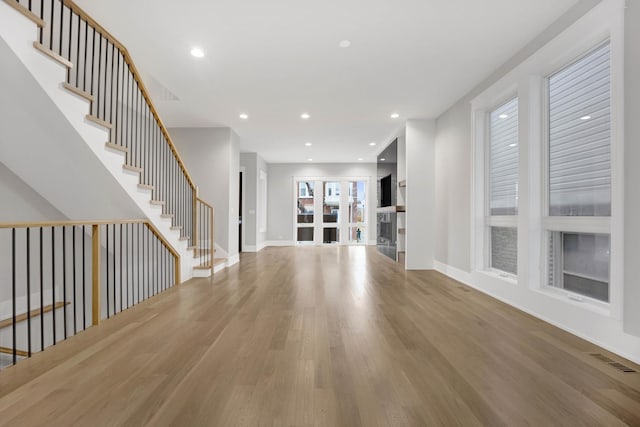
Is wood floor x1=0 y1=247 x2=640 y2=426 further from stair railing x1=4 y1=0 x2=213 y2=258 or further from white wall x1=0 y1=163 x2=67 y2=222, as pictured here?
white wall x1=0 y1=163 x2=67 y2=222

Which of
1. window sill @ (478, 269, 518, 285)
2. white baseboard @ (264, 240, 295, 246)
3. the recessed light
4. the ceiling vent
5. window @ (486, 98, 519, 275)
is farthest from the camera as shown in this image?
white baseboard @ (264, 240, 295, 246)

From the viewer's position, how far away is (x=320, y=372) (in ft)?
5.93

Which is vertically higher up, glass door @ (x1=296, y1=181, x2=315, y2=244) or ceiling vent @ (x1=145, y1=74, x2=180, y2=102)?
ceiling vent @ (x1=145, y1=74, x2=180, y2=102)

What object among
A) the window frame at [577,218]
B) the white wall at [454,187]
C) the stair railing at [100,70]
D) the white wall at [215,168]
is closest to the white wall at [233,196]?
the white wall at [215,168]

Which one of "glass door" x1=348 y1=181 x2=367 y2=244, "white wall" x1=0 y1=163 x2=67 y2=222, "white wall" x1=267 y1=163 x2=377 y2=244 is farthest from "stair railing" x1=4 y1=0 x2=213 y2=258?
"glass door" x1=348 y1=181 x2=367 y2=244

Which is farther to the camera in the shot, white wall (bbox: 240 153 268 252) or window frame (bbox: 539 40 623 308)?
white wall (bbox: 240 153 268 252)

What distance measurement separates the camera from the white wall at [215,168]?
19.4ft

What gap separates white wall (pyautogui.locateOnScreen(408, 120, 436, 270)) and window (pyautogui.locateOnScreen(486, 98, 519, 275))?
4.66 feet

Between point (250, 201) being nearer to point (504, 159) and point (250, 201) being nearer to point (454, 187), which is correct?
point (454, 187)

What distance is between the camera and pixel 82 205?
12.5 ft

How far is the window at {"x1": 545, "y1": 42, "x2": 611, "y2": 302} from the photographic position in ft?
7.92

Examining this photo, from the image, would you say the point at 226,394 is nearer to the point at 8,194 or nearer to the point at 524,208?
the point at 524,208

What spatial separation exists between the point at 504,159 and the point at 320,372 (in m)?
3.41

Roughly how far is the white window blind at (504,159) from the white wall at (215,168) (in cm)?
448
